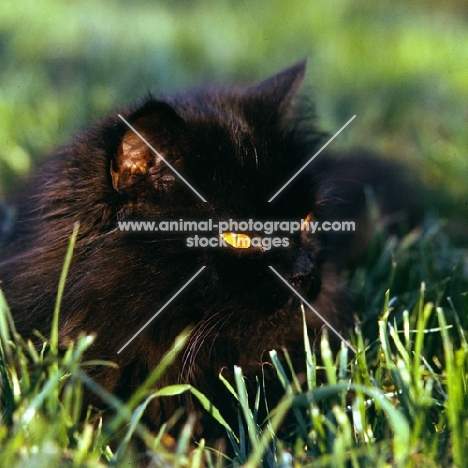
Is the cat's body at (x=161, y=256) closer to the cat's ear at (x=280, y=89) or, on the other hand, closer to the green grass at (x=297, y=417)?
the green grass at (x=297, y=417)

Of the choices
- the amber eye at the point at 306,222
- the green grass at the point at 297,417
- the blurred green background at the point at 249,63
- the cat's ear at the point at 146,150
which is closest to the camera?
the green grass at the point at 297,417

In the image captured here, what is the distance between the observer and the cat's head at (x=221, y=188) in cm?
197

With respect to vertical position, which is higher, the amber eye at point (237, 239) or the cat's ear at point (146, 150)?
the cat's ear at point (146, 150)

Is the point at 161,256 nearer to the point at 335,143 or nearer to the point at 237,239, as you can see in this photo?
the point at 237,239

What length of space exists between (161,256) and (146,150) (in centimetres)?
32

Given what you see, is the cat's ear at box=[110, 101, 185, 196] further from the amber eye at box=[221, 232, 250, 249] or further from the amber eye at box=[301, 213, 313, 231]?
the amber eye at box=[301, 213, 313, 231]

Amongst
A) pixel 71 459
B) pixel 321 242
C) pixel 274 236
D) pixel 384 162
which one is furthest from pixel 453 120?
pixel 71 459

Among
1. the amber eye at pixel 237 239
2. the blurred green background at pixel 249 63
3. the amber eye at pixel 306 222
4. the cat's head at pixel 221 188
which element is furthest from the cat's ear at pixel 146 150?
the blurred green background at pixel 249 63

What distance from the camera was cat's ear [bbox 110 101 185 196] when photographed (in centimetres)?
189

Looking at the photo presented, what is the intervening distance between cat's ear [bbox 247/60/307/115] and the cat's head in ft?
0.82

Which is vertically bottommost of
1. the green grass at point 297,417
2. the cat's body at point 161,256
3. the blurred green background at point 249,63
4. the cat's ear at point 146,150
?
the green grass at point 297,417

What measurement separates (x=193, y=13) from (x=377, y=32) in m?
2.02

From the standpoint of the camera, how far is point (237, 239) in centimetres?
202

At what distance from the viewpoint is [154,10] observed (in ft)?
24.1
